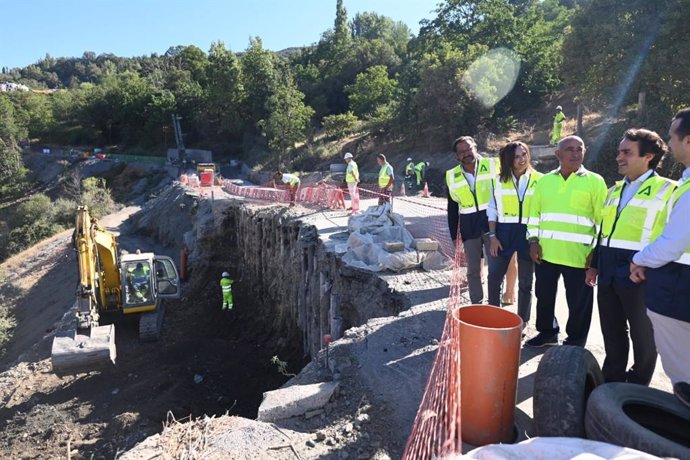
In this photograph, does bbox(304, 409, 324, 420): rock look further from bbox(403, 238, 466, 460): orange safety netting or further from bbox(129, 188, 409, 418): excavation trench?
bbox(129, 188, 409, 418): excavation trench

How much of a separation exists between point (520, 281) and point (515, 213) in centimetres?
78

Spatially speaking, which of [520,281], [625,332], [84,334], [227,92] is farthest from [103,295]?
[227,92]

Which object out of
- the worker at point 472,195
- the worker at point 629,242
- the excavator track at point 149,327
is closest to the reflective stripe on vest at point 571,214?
the worker at point 629,242

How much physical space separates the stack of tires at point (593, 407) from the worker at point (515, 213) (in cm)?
200

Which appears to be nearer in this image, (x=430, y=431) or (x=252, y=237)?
(x=430, y=431)

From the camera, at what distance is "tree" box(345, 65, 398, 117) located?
42.2m

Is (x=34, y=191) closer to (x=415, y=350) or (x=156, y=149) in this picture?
(x=156, y=149)

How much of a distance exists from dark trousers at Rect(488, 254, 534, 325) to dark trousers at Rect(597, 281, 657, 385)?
46.0 inches

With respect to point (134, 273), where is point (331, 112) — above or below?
above

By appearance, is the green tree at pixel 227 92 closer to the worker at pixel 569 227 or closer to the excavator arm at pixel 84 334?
the excavator arm at pixel 84 334

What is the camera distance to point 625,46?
57.1ft

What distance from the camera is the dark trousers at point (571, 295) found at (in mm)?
4523

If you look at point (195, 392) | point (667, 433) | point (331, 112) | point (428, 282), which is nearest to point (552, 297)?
point (667, 433)

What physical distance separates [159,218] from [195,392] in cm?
1701
